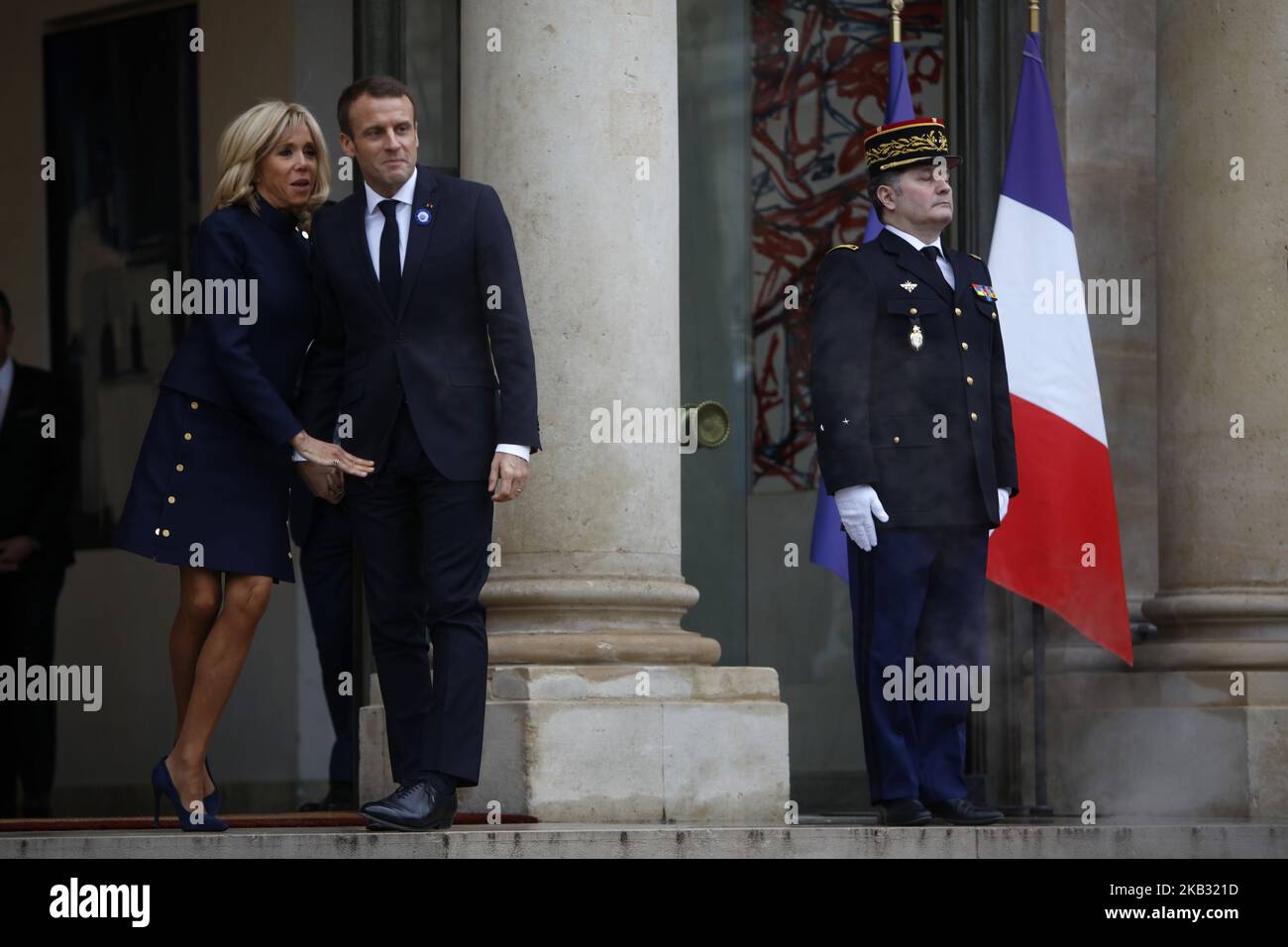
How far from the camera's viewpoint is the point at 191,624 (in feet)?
27.3

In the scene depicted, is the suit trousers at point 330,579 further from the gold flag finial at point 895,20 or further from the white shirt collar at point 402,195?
the gold flag finial at point 895,20

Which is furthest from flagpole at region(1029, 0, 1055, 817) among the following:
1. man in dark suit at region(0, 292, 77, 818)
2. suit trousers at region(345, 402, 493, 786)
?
man in dark suit at region(0, 292, 77, 818)

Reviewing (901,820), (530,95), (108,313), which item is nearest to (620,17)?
(530,95)

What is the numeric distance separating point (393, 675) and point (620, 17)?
2911 millimetres

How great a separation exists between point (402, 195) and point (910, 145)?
1.98 m

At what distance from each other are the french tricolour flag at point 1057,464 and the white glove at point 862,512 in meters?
1.68

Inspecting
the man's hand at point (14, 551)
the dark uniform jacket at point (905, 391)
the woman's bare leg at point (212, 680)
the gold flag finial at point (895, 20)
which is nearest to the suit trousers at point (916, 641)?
the dark uniform jacket at point (905, 391)

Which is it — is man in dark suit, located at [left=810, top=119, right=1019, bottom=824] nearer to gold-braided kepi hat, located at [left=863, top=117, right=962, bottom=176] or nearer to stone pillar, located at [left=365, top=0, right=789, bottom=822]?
gold-braided kepi hat, located at [left=863, top=117, right=962, bottom=176]

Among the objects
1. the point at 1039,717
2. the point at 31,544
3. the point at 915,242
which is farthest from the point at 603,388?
the point at 31,544

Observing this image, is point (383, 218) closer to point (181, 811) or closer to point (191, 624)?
point (191, 624)

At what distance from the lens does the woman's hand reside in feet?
25.8

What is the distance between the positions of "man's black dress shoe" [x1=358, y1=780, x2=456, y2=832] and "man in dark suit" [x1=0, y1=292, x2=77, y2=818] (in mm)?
5333

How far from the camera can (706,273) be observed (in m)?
12.2

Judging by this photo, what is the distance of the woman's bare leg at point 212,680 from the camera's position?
8141 mm
